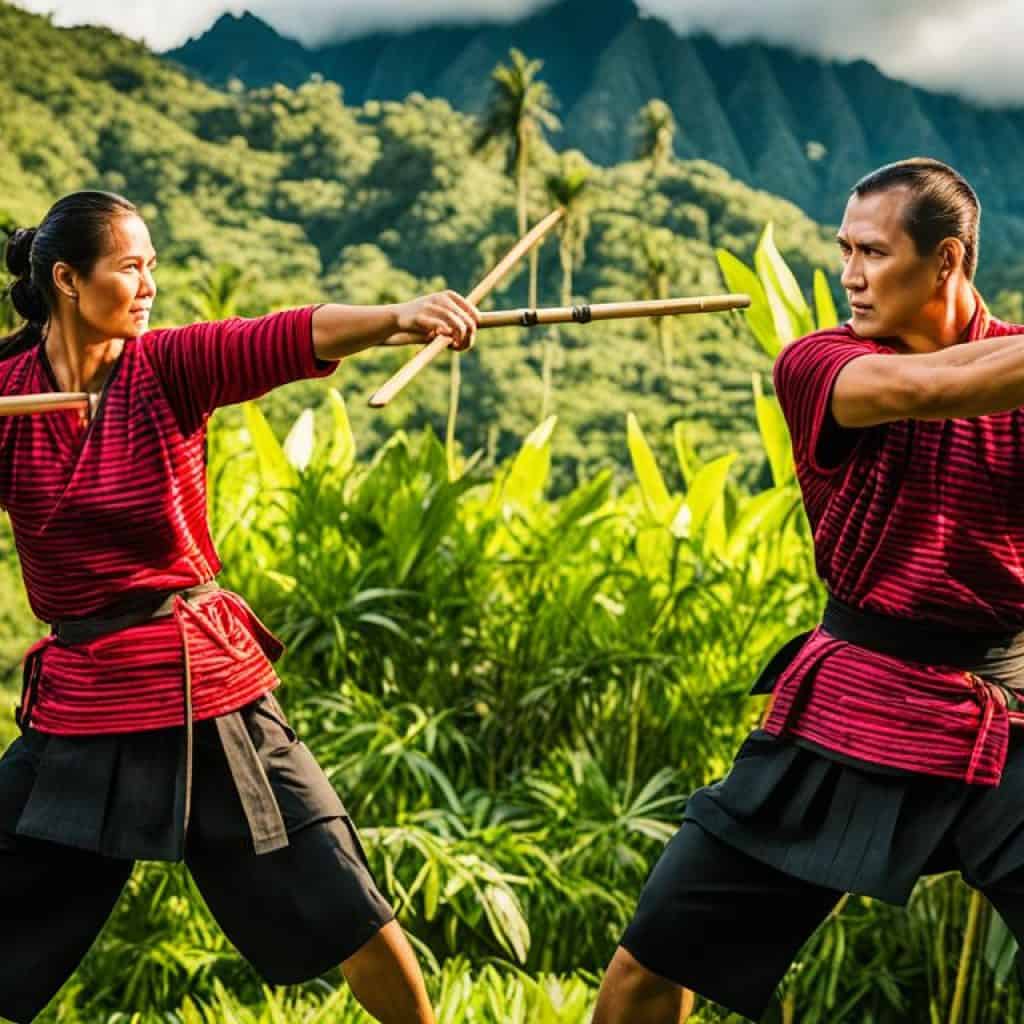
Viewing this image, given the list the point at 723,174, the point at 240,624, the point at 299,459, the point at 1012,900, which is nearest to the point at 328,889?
the point at 240,624

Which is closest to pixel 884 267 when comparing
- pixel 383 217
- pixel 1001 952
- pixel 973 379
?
pixel 973 379

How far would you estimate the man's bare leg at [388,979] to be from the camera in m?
1.94

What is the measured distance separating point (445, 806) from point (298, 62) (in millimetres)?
80724

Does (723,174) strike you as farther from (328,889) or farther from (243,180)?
(328,889)

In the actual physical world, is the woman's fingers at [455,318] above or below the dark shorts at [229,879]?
above

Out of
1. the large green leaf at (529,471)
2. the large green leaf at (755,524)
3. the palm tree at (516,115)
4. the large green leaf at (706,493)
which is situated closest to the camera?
the large green leaf at (755,524)

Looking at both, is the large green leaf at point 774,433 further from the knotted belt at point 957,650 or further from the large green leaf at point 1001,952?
the knotted belt at point 957,650

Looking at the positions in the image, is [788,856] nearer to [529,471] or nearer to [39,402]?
[39,402]

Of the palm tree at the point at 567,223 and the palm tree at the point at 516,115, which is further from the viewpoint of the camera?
the palm tree at the point at 516,115

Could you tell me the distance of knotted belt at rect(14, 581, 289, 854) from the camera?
73.2 inches

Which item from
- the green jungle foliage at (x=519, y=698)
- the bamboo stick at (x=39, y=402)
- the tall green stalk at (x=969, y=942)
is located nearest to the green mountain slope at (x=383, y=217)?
the green jungle foliage at (x=519, y=698)

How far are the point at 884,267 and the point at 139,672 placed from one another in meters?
0.98

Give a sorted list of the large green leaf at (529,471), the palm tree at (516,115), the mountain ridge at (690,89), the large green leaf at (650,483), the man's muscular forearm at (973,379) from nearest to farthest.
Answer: the man's muscular forearm at (973,379) → the large green leaf at (650,483) → the large green leaf at (529,471) → the palm tree at (516,115) → the mountain ridge at (690,89)

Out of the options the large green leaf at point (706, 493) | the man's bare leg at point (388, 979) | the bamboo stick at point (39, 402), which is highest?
the bamboo stick at point (39, 402)
